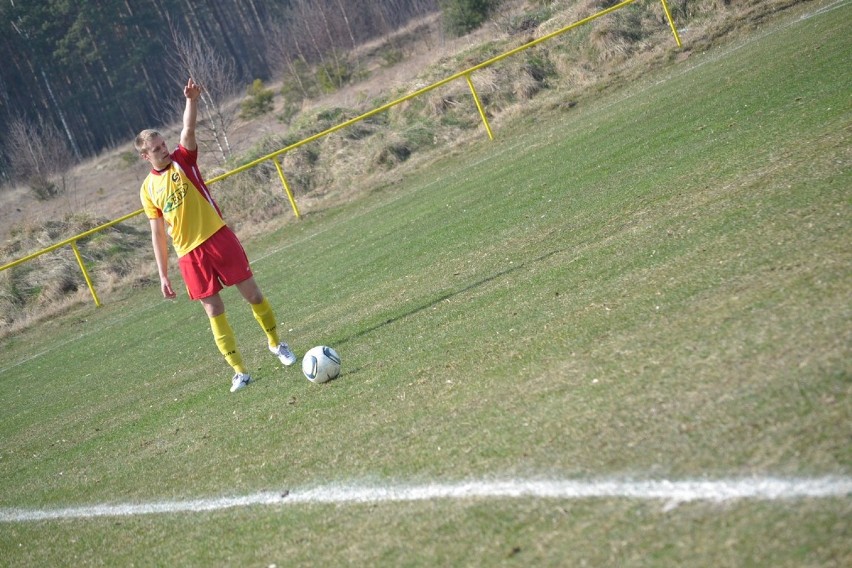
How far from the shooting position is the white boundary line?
336 centimetres

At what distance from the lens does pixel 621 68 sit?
24.1 meters

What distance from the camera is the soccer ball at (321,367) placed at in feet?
25.2

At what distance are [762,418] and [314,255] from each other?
46.1ft

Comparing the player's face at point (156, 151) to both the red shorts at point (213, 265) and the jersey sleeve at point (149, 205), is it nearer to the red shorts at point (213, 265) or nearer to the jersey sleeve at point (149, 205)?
A: the jersey sleeve at point (149, 205)

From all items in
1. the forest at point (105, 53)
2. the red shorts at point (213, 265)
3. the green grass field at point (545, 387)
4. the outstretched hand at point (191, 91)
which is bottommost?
the green grass field at point (545, 387)

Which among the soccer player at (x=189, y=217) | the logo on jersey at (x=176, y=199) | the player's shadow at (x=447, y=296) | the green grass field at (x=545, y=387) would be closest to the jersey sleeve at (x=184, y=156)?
the soccer player at (x=189, y=217)

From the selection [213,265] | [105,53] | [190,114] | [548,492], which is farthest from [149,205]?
[105,53]

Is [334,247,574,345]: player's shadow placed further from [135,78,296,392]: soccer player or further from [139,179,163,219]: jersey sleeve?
[139,179,163,219]: jersey sleeve

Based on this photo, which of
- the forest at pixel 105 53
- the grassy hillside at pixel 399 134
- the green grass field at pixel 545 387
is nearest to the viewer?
the green grass field at pixel 545 387

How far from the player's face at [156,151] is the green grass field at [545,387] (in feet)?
7.43

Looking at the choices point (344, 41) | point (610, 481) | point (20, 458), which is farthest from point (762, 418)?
point (344, 41)

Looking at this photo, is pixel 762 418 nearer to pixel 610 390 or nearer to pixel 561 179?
pixel 610 390

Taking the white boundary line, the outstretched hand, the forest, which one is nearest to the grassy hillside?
the outstretched hand

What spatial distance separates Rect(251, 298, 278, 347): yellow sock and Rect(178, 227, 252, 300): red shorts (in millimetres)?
509
